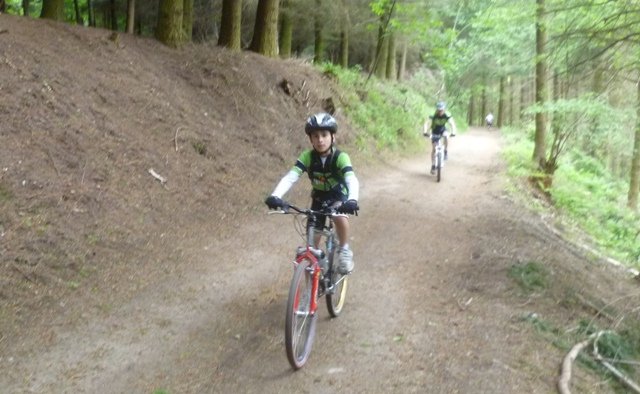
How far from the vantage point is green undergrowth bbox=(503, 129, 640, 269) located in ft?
45.6

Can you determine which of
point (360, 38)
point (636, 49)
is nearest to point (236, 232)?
point (636, 49)

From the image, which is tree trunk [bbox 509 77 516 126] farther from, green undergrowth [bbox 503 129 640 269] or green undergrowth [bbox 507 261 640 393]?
green undergrowth [bbox 507 261 640 393]

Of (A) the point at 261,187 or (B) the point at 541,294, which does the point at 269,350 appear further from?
(A) the point at 261,187

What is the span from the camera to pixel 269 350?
5.45m

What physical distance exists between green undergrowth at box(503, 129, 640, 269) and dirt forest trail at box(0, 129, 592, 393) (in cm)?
386

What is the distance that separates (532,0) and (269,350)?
42.2 feet

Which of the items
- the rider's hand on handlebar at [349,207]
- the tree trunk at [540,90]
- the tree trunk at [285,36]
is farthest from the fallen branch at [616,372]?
the tree trunk at [285,36]

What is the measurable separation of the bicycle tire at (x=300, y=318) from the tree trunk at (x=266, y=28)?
12.7 meters

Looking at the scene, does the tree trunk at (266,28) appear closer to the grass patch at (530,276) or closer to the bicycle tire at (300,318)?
the grass patch at (530,276)

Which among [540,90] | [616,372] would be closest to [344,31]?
[540,90]

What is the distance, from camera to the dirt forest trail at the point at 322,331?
16.2 ft

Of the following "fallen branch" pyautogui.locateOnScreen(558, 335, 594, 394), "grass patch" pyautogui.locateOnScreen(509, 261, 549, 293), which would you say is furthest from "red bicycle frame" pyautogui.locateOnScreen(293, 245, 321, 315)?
"grass patch" pyautogui.locateOnScreen(509, 261, 549, 293)

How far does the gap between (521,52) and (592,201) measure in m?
5.80

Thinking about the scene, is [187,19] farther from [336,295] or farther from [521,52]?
[521,52]
